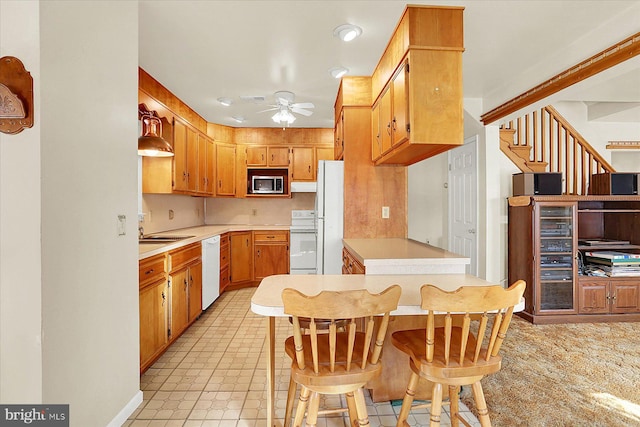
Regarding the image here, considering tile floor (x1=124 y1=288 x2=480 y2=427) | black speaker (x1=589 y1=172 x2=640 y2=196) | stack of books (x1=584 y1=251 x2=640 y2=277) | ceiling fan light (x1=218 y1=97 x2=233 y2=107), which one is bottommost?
tile floor (x1=124 y1=288 x2=480 y2=427)

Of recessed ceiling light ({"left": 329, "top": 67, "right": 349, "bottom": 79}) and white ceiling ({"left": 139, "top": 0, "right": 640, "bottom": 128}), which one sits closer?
white ceiling ({"left": 139, "top": 0, "right": 640, "bottom": 128})

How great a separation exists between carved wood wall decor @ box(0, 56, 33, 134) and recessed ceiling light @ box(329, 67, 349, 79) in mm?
2331

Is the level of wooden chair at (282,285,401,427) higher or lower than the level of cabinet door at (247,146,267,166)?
lower

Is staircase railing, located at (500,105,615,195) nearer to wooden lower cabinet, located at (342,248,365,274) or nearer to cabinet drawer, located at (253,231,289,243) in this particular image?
wooden lower cabinet, located at (342,248,365,274)

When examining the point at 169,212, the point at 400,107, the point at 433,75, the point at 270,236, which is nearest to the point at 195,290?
the point at 169,212

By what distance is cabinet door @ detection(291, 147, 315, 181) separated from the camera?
17.4 ft

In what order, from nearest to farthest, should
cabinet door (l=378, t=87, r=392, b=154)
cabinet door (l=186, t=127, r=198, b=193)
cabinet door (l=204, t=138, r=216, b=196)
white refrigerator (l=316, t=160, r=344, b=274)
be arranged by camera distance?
cabinet door (l=378, t=87, r=392, b=154)
white refrigerator (l=316, t=160, r=344, b=274)
cabinet door (l=186, t=127, r=198, b=193)
cabinet door (l=204, t=138, r=216, b=196)

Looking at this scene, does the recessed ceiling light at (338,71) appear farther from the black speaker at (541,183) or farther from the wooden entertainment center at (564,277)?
the wooden entertainment center at (564,277)

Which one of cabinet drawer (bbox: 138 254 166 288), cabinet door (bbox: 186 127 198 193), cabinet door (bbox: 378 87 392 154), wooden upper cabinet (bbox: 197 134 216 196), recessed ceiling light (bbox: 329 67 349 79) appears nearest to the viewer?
cabinet drawer (bbox: 138 254 166 288)

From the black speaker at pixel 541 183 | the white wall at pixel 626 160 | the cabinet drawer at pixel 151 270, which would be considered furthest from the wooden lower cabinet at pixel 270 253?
the white wall at pixel 626 160

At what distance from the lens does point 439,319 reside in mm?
1910

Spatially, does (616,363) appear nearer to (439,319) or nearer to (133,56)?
(439,319)

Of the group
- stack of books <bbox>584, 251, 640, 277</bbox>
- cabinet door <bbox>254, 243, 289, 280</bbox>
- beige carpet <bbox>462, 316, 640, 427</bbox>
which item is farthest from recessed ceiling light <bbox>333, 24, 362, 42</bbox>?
stack of books <bbox>584, 251, 640, 277</bbox>

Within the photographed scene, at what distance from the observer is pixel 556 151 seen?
389cm
